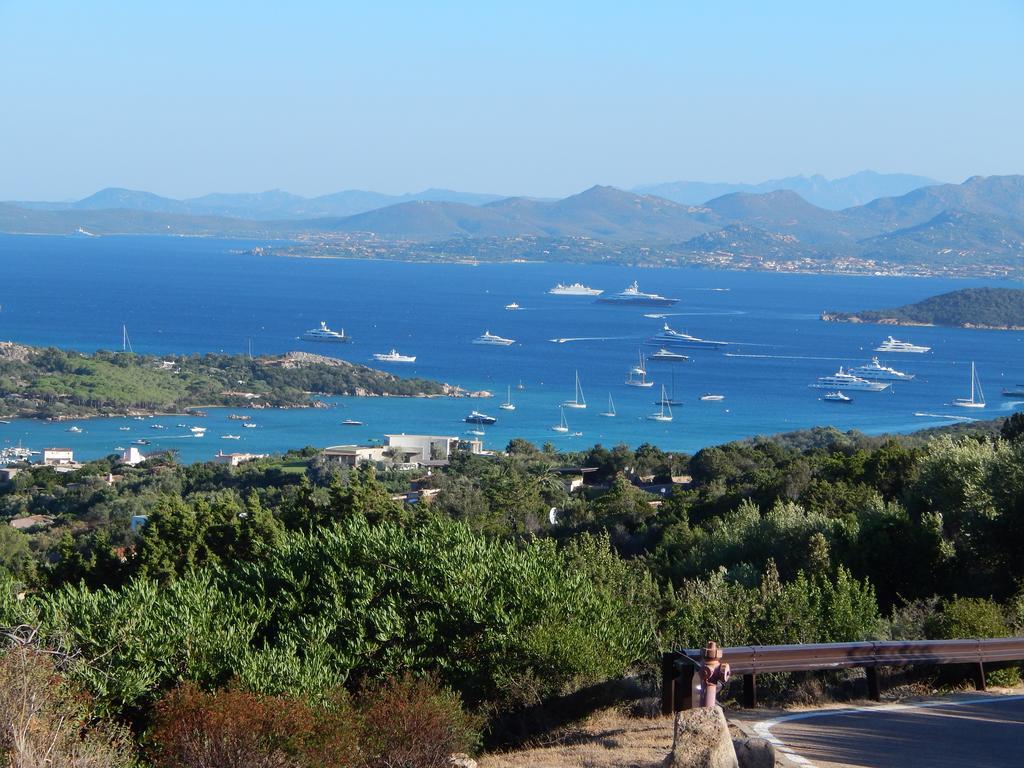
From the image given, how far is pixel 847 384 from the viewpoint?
57.9 meters

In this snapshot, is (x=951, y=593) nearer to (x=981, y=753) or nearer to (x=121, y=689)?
(x=981, y=753)

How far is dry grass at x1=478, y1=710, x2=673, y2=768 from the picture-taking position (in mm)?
4727

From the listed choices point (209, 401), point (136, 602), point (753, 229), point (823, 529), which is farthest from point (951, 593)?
point (753, 229)

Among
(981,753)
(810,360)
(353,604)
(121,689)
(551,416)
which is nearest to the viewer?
(981,753)

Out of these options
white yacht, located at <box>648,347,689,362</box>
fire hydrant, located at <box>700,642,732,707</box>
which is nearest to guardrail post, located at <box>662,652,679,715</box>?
fire hydrant, located at <box>700,642,732,707</box>

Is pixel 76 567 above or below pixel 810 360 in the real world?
above

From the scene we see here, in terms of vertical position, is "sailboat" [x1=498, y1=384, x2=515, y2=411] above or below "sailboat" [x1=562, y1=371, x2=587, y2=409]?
above

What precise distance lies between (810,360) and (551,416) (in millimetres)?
23955

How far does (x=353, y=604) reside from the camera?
6.47 metres

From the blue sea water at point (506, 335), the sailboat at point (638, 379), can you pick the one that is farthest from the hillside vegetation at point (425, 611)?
the sailboat at point (638, 379)

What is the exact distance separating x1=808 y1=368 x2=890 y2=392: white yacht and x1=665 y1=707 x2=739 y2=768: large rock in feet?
180

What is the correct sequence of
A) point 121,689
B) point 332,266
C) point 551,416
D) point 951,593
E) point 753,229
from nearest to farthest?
point 121,689 → point 951,593 → point 551,416 → point 332,266 → point 753,229

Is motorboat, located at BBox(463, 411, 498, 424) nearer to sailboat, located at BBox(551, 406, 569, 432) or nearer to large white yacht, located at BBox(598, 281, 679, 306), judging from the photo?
sailboat, located at BBox(551, 406, 569, 432)

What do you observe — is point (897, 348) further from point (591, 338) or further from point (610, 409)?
point (610, 409)
